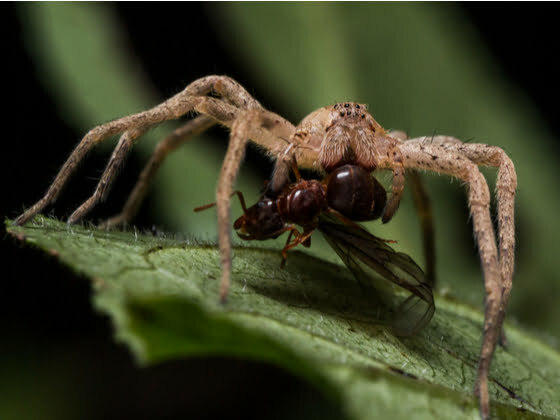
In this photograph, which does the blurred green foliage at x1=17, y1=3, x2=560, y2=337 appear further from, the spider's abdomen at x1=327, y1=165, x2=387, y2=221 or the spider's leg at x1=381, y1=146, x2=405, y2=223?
the spider's abdomen at x1=327, y1=165, x2=387, y2=221

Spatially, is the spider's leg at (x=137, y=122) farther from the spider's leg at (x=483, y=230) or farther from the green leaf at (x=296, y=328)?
the spider's leg at (x=483, y=230)

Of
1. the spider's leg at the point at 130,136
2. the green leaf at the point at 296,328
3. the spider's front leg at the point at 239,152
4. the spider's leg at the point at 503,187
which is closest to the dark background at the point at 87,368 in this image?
the spider's leg at the point at 130,136

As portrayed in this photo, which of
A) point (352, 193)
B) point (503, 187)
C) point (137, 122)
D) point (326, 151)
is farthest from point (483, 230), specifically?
point (137, 122)

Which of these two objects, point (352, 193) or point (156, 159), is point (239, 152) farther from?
point (156, 159)

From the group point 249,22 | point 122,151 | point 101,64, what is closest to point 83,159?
point 122,151

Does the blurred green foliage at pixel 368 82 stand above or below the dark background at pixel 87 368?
above

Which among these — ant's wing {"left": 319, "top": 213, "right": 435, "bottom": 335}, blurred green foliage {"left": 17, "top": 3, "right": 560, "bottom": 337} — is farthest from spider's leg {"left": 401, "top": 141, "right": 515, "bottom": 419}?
blurred green foliage {"left": 17, "top": 3, "right": 560, "bottom": 337}

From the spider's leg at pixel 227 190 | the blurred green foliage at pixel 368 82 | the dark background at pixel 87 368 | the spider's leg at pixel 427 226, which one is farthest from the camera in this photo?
the blurred green foliage at pixel 368 82

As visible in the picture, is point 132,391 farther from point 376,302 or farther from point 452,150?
point 452,150
